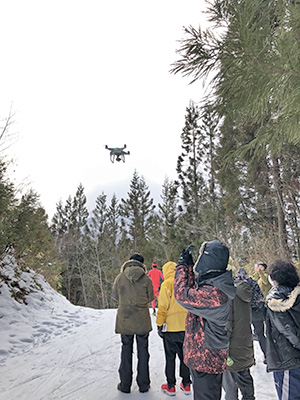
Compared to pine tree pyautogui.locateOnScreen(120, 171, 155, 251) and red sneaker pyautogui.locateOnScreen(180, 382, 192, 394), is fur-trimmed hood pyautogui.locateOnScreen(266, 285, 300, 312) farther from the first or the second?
pine tree pyautogui.locateOnScreen(120, 171, 155, 251)

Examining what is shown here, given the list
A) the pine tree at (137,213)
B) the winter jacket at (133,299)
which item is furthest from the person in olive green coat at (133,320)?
the pine tree at (137,213)

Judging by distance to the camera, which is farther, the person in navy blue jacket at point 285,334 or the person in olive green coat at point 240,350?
the person in olive green coat at point 240,350

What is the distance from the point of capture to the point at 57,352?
17.9ft

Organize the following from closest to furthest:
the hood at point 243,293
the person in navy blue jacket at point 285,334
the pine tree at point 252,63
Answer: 1. the pine tree at point 252,63
2. the person in navy blue jacket at point 285,334
3. the hood at point 243,293

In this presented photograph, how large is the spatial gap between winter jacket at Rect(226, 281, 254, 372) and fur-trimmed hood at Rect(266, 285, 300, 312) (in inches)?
20.0

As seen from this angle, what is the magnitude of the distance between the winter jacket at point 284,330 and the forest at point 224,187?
1320 mm

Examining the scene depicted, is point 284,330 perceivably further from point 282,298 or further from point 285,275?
point 285,275

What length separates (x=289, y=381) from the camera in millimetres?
2537

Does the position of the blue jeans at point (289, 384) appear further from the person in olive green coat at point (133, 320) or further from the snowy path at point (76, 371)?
the person in olive green coat at point (133, 320)

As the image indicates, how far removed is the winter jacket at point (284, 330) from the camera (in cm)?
254

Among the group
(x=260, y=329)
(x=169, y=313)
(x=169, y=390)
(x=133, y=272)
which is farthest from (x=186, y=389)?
(x=260, y=329)

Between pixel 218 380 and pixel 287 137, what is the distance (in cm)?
205

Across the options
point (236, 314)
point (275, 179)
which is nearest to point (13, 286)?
point (236, 314)

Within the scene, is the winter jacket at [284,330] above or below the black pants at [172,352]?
above
